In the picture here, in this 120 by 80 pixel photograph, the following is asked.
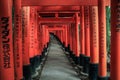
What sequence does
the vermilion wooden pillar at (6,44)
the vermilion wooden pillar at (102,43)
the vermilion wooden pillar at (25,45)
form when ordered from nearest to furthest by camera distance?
the vermilion wooden pillar at (6,44), the vermilion wooden pillar at (102,43), the vermilion wooden pillar at (25,45)

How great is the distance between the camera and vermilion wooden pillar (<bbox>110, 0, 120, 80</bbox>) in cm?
1114

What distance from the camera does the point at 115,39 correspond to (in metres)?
11.3

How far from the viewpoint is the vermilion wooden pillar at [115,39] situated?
36.6 ft

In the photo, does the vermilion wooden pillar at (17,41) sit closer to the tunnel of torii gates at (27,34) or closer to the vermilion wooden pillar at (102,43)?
the tunnel of torii gates at (27,34)

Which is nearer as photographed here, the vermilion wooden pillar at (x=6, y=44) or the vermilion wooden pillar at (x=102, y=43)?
the vermilion wooden pillar at (x=6, y=44)

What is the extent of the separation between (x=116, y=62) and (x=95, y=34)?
924cm

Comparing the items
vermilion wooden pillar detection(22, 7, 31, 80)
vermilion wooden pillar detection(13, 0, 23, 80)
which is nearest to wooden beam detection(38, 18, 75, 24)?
vermilion wooden pillar detection(22, 7, 31, 80)

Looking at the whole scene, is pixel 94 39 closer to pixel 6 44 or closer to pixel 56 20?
pixel 6 44

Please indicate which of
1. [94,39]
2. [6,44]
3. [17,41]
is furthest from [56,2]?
[6,44]

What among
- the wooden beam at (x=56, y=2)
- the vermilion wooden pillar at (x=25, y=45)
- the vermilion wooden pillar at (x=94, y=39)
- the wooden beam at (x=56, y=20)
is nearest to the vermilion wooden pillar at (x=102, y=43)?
the wooden beam at (x=56, y=2)

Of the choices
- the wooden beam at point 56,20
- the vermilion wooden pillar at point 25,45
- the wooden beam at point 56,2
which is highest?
the wooden beam at point 56,2

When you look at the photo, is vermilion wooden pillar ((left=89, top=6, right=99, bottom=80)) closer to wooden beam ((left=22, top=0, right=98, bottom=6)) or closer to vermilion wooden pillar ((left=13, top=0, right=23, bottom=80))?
wooden beam ((left=22, top=0, right=98, bottom=6))

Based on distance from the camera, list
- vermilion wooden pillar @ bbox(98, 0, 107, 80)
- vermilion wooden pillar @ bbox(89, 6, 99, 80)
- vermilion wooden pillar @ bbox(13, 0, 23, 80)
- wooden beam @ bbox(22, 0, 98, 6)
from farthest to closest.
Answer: vermilion wooden pillar @ bbox(89, 6, 99, 80) → wooden beam @ bbox(22, 0, 98, 6) → vermilion wooden pillar @ bbox(98, 0, 107, 80) → vermilion wooden pillar @ bbox(13, 0, 23, 80)

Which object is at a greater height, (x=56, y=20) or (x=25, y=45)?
(x=56, y=20)
